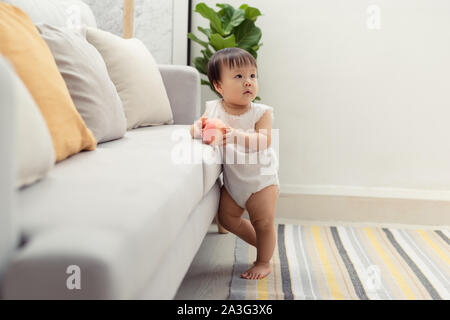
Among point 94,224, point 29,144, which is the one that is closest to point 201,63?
point 29,144

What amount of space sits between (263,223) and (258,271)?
0.59 ft

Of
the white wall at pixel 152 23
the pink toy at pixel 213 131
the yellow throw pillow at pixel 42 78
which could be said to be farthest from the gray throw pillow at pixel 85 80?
the white wall at pixel 152 23

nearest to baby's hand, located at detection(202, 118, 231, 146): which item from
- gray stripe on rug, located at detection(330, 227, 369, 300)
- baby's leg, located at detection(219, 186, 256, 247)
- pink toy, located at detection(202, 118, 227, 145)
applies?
pink toy, located at detection(202, 118, 227, 145)

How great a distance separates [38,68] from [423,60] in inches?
85.6

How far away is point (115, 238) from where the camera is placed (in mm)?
531

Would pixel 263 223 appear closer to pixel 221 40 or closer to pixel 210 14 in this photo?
pixel 221 40

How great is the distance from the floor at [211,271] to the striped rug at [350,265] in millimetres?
36

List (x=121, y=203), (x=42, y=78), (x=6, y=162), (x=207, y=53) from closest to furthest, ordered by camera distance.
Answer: (x=6, y=162) < (x=121, y=203) < (x=42, y=78) < (x=207, y=53)

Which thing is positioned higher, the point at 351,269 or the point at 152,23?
the point at 152,23

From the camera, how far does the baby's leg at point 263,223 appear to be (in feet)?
4.89

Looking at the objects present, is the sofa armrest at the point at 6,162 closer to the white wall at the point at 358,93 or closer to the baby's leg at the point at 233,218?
the baby's leg at the point at 233,218

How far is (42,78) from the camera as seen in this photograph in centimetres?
96

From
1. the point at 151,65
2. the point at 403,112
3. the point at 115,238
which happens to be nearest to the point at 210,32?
the point at 151,65

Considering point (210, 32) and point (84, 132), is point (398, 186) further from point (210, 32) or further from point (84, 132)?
point (84, 132)
